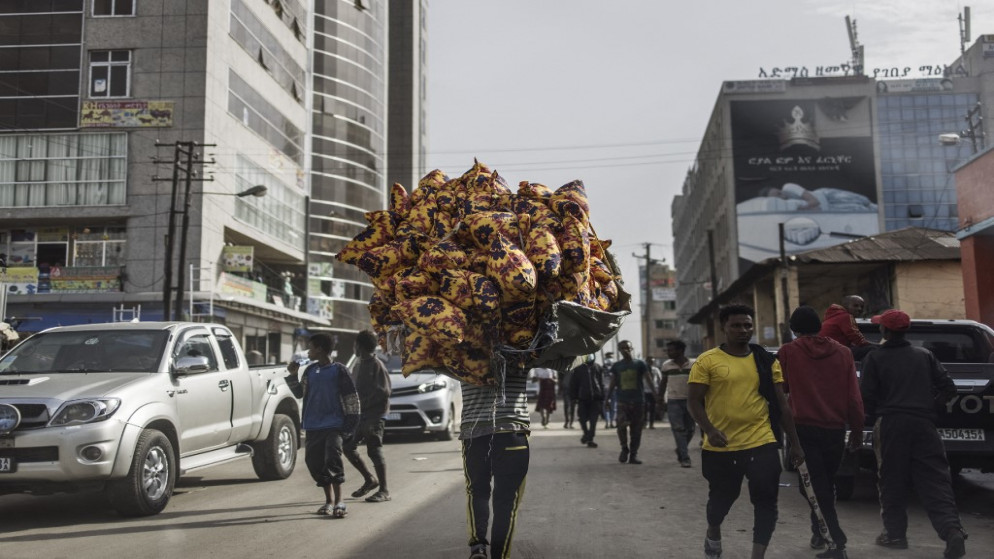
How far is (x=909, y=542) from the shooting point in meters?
6.53

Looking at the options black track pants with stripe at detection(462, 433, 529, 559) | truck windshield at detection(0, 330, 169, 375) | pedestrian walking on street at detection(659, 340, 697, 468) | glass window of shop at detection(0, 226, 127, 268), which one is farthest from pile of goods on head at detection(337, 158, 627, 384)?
glass window of shop at detection(0, 226, 127, 268)

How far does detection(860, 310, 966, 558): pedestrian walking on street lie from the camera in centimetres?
618

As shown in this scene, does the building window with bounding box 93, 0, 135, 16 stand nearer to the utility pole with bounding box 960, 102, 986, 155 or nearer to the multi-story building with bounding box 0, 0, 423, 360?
the multi-story building with bounding box 0, 0, 423, 360

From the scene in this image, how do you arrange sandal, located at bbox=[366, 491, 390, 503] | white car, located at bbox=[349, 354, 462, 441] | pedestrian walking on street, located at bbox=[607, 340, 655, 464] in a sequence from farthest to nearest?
1. white car, located at bbox=[349, 354, 462, 441]
2. pedestrian walking on street, located at bbox=[607, 340, 655, 464]
3. sandal, located at bbox=[366, 491, 390, 503]

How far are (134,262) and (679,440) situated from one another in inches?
1231

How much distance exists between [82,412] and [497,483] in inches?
167

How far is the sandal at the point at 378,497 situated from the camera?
8734mm

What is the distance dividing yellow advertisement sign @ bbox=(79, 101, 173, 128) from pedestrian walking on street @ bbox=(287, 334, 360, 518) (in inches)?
1310

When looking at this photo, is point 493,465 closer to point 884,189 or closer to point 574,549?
point 574,549

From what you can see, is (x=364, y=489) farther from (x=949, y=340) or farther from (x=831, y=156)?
(x=831, y=156)

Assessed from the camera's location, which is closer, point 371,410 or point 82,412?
point 82,412

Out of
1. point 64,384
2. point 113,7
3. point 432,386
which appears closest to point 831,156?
point 113,7

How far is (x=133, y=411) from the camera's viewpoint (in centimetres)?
774

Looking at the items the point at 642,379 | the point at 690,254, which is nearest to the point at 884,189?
the point at 690,254
